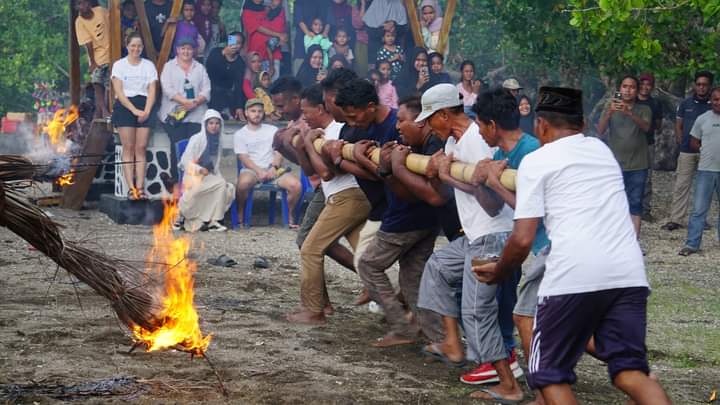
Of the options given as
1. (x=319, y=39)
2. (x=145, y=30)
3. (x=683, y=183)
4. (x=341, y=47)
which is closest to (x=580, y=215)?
(x=683, y=183)

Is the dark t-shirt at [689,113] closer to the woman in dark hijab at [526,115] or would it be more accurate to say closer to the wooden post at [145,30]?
the woman in dark hijab at [526,115]

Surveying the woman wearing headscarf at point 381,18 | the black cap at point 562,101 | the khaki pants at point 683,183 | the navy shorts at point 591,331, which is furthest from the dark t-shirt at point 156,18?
the navy shorts at point 591,331

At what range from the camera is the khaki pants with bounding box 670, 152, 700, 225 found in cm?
1341

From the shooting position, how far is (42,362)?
6.50 meters

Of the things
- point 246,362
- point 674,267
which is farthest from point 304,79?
point 246,362

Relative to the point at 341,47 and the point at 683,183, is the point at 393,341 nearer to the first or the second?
the point at 683,183

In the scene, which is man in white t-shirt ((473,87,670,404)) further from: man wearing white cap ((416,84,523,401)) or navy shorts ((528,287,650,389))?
man wearing white cap ((416,84,523,401))

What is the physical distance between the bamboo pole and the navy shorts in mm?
937

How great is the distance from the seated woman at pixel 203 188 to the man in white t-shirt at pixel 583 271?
934cm

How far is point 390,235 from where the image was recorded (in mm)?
7324

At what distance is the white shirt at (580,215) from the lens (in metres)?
4.56

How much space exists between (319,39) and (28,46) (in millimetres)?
15604

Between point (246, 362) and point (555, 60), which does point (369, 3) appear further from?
point (246, 362)

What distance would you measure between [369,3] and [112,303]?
12502mm
